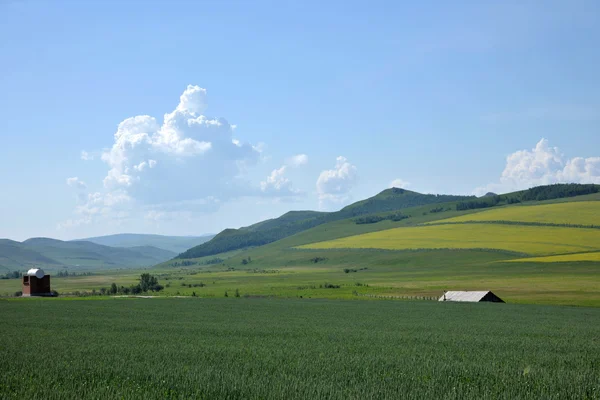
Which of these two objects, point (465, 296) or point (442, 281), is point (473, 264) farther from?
point (465, 296)

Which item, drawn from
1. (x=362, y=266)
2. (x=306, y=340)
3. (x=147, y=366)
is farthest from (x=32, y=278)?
(x=362, y=266)

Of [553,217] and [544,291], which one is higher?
[553,217]

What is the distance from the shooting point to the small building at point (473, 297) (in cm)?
7297

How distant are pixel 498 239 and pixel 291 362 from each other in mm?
144966

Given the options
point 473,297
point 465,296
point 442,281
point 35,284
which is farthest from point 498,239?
point 35,284

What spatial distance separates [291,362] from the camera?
20.4m

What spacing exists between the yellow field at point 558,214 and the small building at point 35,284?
130m

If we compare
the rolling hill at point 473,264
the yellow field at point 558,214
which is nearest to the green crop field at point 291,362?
the rolling hill at point 473,264

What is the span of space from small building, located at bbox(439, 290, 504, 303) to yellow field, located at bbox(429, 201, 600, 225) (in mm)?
95296

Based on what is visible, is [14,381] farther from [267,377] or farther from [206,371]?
[267,377]

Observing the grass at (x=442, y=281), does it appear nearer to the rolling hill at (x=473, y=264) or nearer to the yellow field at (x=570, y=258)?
the rolling hill at (x=473, y=264)

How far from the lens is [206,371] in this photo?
17.7 m

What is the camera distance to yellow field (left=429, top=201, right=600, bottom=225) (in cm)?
16125

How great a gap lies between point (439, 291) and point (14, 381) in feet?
262
